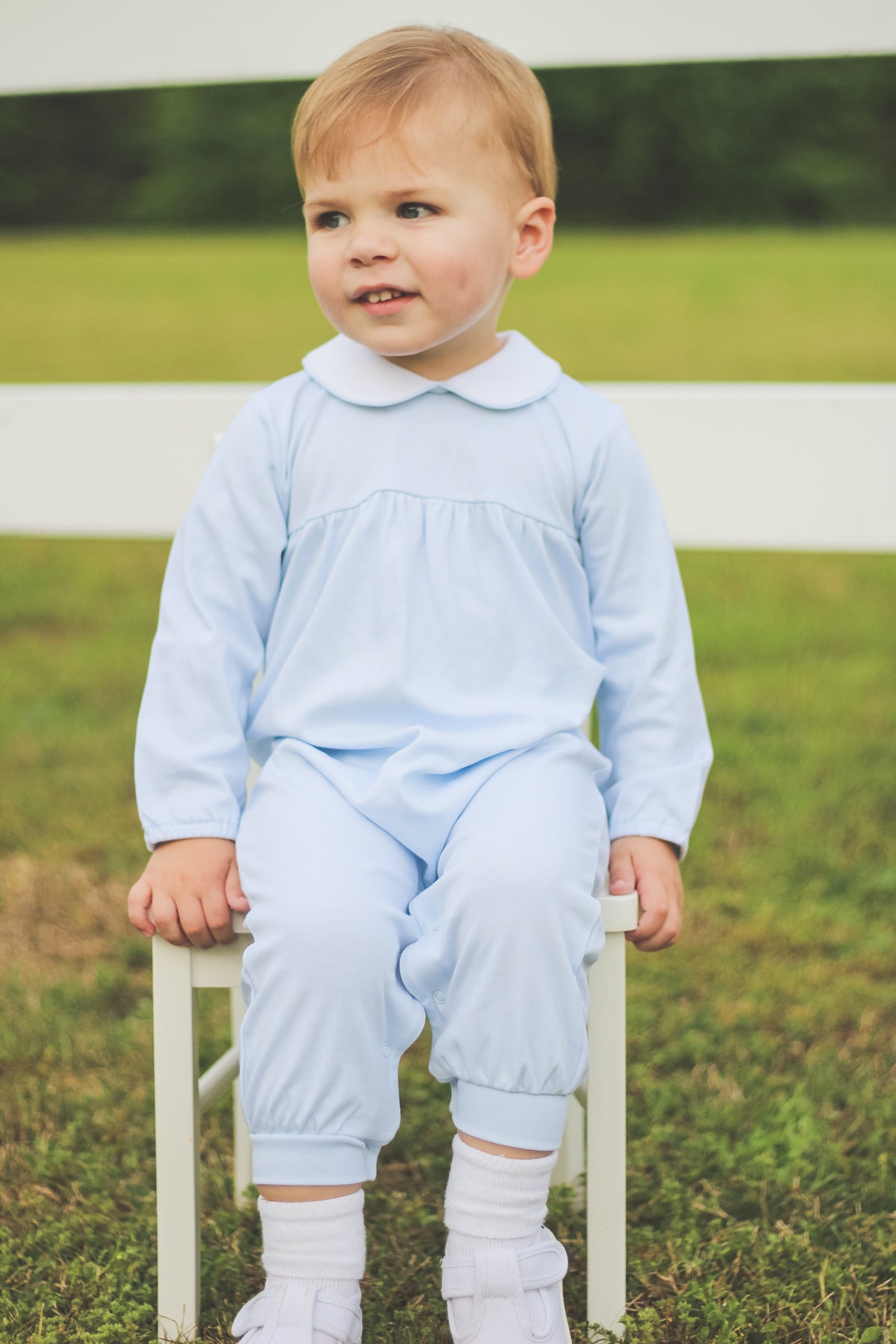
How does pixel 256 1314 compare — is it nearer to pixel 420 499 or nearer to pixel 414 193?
pixel 420 499

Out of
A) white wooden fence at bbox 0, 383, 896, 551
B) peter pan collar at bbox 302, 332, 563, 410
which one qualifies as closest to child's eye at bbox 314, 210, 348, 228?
peter pan collar at bbox 302, 332, 563, 410

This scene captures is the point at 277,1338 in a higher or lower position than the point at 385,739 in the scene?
lower

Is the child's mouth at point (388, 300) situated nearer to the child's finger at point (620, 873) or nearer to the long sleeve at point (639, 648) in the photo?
the long sleeve at point (639, 648)

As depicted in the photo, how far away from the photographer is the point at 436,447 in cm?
156

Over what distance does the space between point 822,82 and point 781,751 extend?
17301mm

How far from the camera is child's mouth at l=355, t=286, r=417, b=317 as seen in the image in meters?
1.49

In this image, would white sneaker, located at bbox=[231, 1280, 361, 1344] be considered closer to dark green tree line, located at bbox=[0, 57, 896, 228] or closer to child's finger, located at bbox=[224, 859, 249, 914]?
child's finger, located at bbox=[224, 859, 249, 914]

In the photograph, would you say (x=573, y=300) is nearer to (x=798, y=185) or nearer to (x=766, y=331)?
(x=766, y=331)

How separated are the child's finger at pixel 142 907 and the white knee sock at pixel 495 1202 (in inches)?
15.2

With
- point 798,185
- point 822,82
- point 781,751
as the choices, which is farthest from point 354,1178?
point 822,82

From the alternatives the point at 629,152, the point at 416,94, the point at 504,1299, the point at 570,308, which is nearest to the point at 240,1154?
the point at 504,1299

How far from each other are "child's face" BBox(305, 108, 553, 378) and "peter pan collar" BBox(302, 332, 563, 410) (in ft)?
0.17

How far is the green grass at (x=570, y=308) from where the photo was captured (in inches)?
347

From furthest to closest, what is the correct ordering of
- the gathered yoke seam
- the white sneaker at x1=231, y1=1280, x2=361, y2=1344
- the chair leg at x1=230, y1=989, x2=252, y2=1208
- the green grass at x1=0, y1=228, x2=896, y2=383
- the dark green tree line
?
the dark green tree line
the green grass at x1=0, y1=228, x2=896, y2=383
the chair leg at x1=230, y1=989, x2=252, y2=1208
the gathered yoke seam
the white sneaker at x1=231, y1=1280, x2=361, y2=1344
